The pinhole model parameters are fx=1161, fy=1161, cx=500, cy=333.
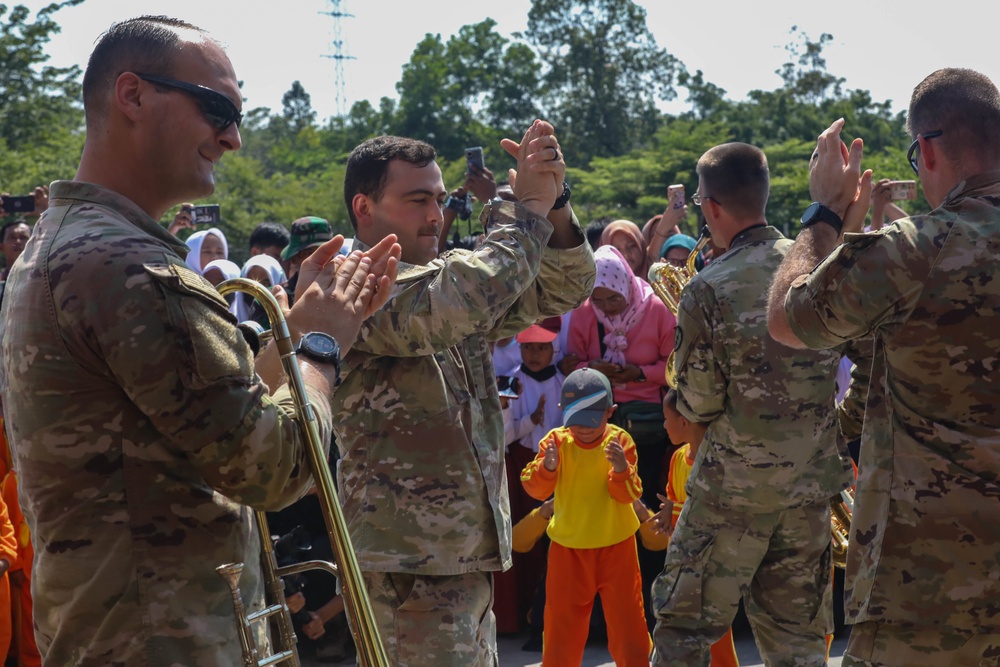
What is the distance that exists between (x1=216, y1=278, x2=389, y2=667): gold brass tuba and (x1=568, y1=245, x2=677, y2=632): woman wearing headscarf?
15.8 ft

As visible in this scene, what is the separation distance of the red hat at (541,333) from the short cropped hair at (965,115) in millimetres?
4246

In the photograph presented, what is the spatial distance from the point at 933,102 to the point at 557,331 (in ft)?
14.6

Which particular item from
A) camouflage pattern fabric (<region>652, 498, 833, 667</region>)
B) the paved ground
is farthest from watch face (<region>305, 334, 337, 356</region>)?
the paved ground

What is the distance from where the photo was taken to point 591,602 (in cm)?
609

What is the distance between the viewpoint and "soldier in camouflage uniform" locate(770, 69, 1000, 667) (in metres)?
3.13

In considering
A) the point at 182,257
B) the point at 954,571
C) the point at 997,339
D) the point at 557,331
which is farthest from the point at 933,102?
the point at 557,331

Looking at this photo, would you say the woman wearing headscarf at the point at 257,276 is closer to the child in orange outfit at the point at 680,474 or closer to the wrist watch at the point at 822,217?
the child in orange outfit at the point at 680,474

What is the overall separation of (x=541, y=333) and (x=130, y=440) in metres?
5.40

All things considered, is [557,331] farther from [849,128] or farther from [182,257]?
[849,128]

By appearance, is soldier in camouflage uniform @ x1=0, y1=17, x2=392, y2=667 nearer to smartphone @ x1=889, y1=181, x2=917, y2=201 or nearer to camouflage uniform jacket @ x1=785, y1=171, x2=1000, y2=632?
camouflage uniform jacket @ x1=785, y1=171, x2=1000, y2=632

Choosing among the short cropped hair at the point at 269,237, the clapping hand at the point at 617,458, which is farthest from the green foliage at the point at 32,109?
the clapping hand at the point at 617,458

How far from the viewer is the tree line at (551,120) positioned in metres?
23.6

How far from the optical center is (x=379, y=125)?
50906 mm

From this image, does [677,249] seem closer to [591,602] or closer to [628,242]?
[628,242]
